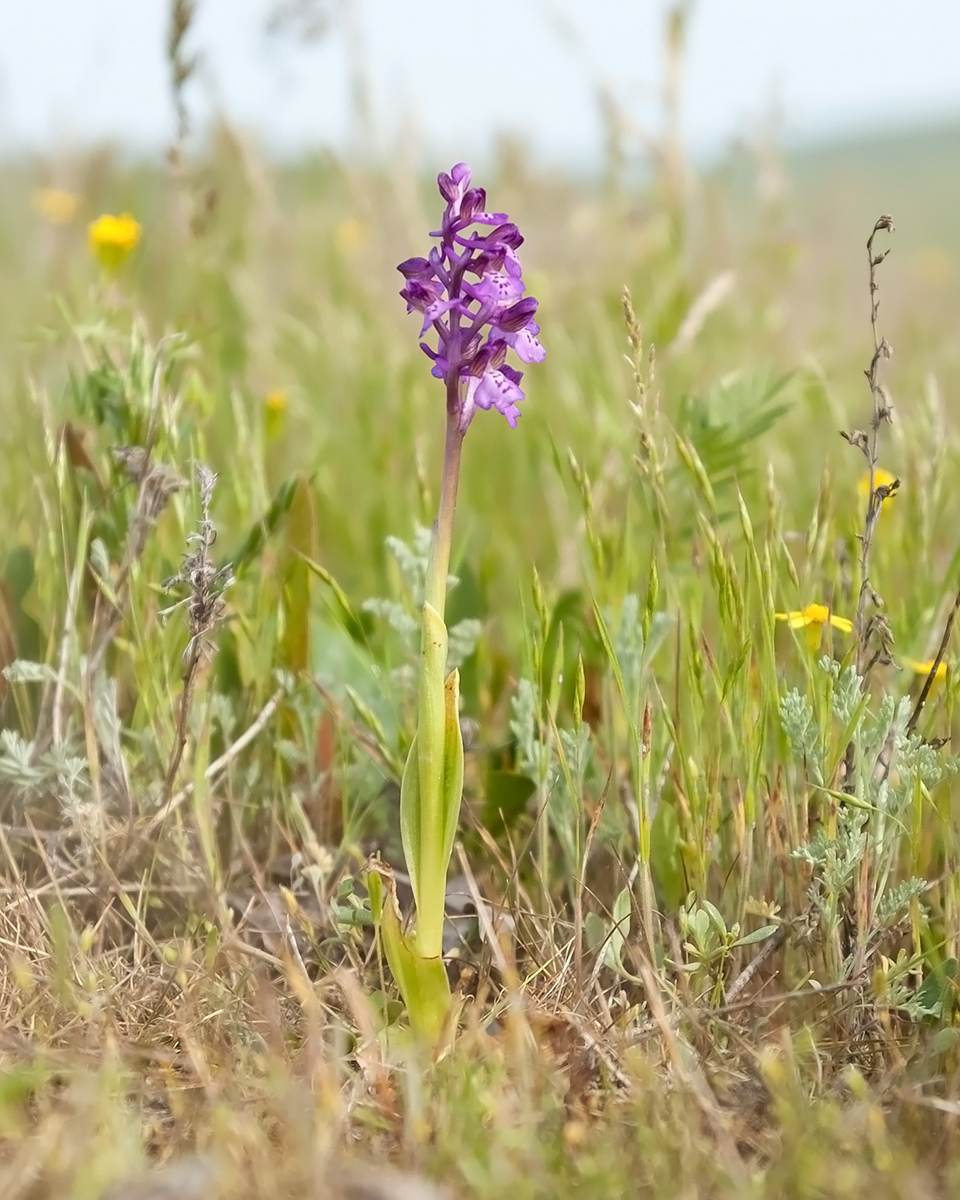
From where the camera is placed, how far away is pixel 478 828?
4.80 ft

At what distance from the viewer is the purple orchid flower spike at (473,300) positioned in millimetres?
1259

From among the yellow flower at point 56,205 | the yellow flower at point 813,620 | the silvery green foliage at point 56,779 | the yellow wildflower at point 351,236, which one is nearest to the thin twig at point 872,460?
the yellow flower at point 813,620

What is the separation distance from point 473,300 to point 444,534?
263 mm

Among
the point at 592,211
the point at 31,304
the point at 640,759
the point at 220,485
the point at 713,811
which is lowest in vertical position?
the point at 713,811

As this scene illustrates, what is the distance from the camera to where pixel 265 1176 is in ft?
3.26

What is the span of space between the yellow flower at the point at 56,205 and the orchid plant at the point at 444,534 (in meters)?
3.37

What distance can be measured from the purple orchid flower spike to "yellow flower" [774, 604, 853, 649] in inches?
18.4

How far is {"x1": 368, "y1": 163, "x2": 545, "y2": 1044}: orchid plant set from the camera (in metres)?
1.26

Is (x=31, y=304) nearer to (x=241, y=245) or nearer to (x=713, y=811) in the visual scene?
(x=241, y=245)

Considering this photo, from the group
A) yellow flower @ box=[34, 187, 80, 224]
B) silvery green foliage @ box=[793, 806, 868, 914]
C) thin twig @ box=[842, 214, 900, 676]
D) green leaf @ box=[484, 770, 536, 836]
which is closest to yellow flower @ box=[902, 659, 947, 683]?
thin twig @ box=[842, 214, 900, 676]

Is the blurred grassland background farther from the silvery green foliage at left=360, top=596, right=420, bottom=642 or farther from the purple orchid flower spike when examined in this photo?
the purple orchid flower spike

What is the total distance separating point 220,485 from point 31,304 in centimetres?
226

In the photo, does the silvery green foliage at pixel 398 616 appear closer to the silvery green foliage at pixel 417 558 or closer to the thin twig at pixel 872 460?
the silvery green foliage at pixel 417 558

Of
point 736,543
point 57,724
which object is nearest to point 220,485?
point 57,724
